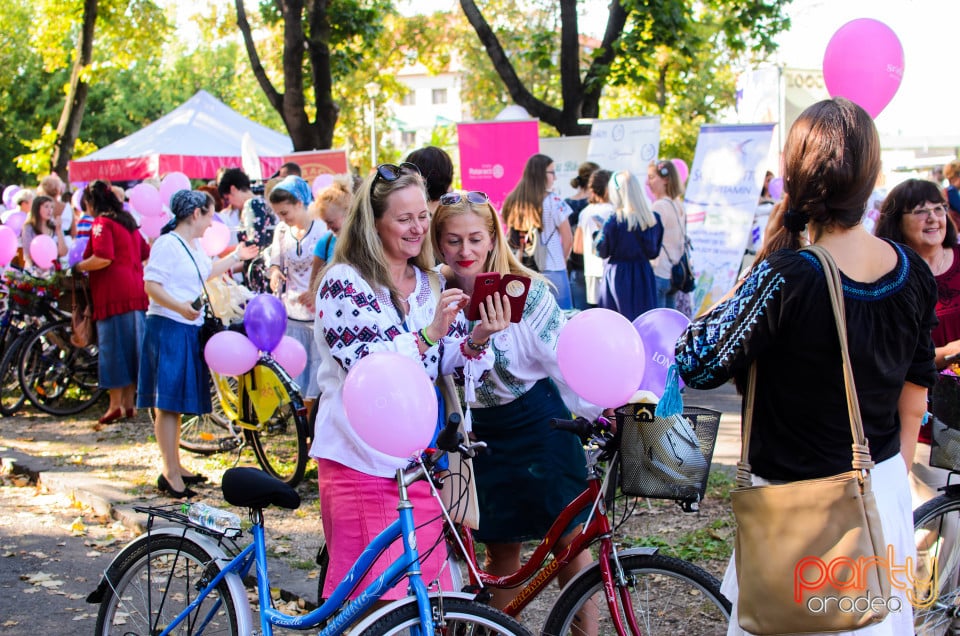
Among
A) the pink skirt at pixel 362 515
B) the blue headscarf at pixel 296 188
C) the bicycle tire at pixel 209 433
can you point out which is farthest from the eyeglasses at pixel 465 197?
the bicycle tire at pixel 209 433

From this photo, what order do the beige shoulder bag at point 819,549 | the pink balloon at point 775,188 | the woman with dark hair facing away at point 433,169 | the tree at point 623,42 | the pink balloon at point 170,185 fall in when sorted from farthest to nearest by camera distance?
1. the tree at point 623,42
2. the pink balloon at point 775,188
3. the pink balloon at point 170,185
4. the woman with dark hair facing away at point 433,169
5. the beige shoulder bag at point 819,549

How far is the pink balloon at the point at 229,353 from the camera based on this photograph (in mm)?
6195

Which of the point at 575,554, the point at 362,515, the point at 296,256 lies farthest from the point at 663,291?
the point at 362,515

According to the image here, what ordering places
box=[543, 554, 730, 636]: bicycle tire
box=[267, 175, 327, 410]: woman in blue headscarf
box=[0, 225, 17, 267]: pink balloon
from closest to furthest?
box=[543, 554, 730, 636]: bicycle tire
box=[267, 175, 327, 410]: woman in blue headscarf
box=[0, 225, 17, 267]: pink balloon

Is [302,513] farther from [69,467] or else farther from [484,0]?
[484,0]

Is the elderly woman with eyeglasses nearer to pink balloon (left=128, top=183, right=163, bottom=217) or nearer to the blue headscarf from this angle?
the blue headscarf

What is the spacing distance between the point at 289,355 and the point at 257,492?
3.62 metres

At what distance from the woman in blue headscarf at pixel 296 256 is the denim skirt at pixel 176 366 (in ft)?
2.59

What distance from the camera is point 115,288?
28.5 feet

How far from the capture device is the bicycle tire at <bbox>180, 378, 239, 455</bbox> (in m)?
7.91

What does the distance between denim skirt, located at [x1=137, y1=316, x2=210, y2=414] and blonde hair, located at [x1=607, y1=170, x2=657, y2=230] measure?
402 centimetres

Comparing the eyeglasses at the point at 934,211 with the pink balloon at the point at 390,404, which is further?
the eyeglasses at the point at 934,211

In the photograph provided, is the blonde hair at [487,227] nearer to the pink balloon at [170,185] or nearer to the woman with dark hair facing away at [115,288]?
the woman with dark hair facing away at [115,288]

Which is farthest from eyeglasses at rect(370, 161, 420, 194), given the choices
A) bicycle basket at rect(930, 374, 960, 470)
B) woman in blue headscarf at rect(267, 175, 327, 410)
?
woman in blue headscarf at rect(267, 175, 327, 410)
